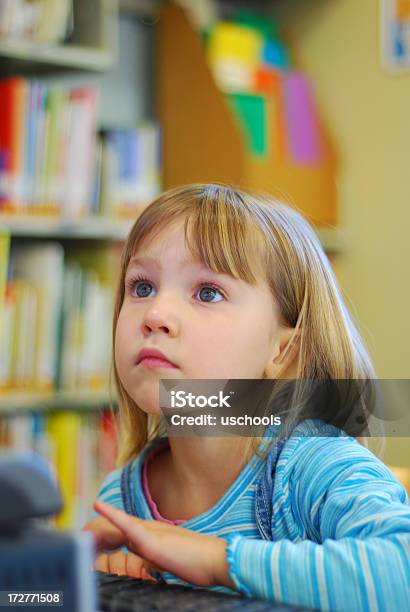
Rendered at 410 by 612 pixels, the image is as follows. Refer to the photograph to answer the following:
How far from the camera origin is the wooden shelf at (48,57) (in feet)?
7.29

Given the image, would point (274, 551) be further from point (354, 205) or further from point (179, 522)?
point (354, 205)

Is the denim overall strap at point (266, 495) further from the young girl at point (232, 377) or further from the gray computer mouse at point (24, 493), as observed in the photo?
the gray computer mouse at point (24, 493)

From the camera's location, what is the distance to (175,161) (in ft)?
8.91

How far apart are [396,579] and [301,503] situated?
167 millimetres

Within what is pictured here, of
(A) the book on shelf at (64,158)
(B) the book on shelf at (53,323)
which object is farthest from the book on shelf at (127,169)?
(B) the book on shelf at (53,323)

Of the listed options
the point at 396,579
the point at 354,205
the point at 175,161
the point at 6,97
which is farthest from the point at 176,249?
the point at 354,205

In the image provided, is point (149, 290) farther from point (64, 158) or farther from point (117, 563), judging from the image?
point (64, 158)

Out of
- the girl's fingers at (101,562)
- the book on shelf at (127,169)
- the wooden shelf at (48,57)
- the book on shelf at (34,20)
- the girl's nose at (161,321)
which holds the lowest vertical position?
the girl's fingers at (101,562)

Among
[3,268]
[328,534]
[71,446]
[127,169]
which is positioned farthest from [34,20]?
[328,534]

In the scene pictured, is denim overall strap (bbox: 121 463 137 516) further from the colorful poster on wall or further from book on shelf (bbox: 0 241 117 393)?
the colorful poster on wall

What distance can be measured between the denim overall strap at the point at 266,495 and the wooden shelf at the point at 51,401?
4.75 feet

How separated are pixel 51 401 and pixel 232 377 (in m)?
1.53

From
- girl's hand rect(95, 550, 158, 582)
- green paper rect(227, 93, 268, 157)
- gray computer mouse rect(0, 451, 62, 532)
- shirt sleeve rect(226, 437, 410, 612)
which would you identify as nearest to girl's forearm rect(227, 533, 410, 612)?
shirt sleeve rect(226, 437, 410, 612)

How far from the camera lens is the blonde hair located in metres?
0.87
